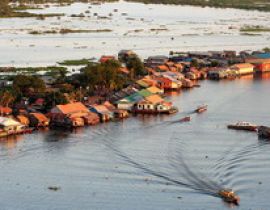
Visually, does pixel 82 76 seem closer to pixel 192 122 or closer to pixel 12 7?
pixel 192 122

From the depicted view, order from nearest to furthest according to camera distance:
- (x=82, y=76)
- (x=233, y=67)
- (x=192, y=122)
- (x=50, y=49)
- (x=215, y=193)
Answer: (x=215, y=193), (x=192, y=122), (x=82, y=76), (x=233, y=67), (x=50, y=49)

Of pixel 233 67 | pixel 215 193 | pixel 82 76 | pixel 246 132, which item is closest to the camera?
pixel 215 193

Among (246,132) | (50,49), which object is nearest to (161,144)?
(246,132)

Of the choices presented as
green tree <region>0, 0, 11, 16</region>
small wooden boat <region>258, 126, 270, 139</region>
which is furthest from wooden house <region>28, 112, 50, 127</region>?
green tree <region>0, 0, 11, 16</region>

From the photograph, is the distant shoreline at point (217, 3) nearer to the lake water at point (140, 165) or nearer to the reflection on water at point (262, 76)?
the reflection on water at point (262, 76)

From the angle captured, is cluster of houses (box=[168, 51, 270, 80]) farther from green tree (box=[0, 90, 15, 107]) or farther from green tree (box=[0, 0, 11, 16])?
green tree (box=[0, 0, 11, 16])

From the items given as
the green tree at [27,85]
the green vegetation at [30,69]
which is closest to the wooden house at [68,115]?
the green tree at [27,85]

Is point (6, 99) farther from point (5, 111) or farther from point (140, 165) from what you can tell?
point (140, 165)

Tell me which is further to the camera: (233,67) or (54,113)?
(233,67)
